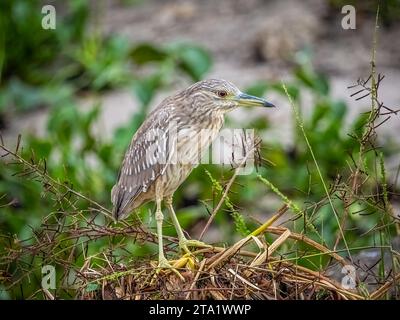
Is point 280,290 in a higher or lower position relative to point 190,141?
lower

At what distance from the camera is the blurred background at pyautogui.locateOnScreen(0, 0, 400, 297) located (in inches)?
320

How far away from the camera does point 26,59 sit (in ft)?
35.3

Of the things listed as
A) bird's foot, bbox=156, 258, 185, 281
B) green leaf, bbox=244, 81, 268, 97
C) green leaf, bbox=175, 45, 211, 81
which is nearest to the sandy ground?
green leaf, bbox=175, 45, 211, 81

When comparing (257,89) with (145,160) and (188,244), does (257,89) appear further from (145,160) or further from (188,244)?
(188,244)

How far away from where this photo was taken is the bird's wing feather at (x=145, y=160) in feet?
16.1

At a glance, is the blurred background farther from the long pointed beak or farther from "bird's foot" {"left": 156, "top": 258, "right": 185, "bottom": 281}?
"bird's foot" {"left": 156, "top": 258, "right": 185, "bottom": 281}

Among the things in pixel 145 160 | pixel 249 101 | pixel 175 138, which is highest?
pixel 249 101

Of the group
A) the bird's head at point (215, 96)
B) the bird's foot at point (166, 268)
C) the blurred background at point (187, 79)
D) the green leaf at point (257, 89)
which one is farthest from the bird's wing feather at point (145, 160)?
the green leaf at point (257, 89)

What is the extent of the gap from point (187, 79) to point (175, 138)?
16.0ft

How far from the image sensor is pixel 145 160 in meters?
5.07

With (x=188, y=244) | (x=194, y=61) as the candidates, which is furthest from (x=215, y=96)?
(x=194, y=61)
